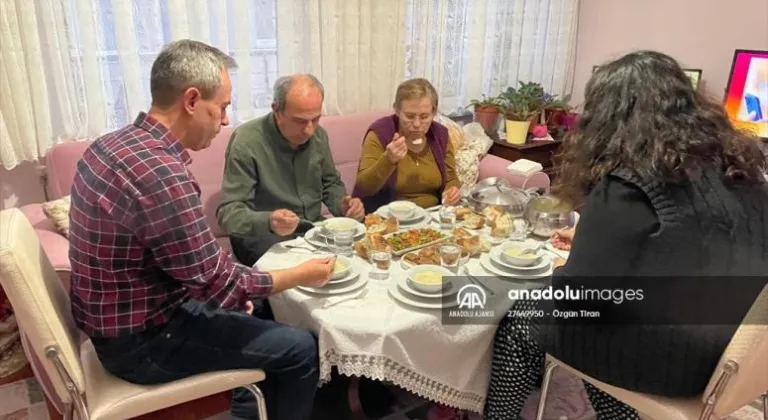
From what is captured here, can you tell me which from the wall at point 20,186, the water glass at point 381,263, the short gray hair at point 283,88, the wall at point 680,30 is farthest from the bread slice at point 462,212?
the wall at point 20,186

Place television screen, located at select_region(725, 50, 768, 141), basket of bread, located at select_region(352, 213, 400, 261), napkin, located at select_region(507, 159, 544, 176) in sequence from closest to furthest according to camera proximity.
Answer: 1. basket of bread, located at select_region(352, 213, 400, 261)
2. napkin, located at select_region(507, 159, 544, 176)
3. television screen, located at select_region(725, 50, 768, 141)

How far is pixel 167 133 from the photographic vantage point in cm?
143

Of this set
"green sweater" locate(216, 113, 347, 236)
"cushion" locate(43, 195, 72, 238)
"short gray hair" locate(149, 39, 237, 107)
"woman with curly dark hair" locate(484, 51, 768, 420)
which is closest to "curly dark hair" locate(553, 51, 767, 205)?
"woman with curly dark hair" locate(484, 51, 768, 420)

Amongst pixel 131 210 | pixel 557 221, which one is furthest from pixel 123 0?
pixel 557 221

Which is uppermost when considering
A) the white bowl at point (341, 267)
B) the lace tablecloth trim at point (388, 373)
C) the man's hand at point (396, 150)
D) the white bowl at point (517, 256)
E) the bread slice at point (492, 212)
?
the man's hand at point (396, 150)

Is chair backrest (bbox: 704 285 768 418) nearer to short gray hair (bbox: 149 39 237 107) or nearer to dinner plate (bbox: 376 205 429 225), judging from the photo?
dinner plate (bbox: 376 205 429 225)

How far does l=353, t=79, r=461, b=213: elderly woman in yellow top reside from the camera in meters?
2.31

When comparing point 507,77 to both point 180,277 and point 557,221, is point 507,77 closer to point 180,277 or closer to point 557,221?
point 557,221

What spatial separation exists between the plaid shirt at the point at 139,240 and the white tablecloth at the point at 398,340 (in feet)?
0.62

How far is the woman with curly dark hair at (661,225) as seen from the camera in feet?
4.26

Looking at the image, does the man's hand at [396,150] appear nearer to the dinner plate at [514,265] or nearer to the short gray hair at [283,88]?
the short gray hair at [283,88]

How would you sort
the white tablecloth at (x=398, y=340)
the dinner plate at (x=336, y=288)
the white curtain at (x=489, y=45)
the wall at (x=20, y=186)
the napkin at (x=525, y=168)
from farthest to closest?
the white curtain at (x=489, y=45)
the napkin at (x=525, y=168)
the wall at (x=20, y=186)
the dinner plate at (x=336, y=288)
the white tablecloth at (x=398, y=340)

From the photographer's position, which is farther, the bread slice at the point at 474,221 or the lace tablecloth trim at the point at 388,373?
the bread slice at the point at 474,221

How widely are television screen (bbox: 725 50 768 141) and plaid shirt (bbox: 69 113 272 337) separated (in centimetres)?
293
